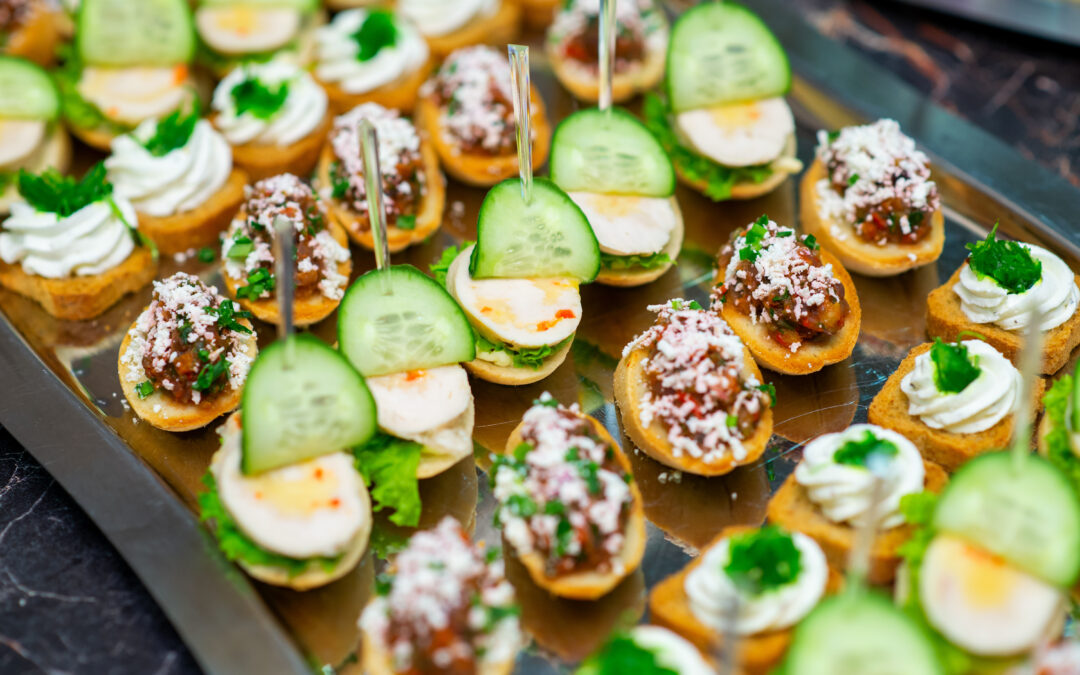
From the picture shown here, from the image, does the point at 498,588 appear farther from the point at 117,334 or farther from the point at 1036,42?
the point at 1036,42

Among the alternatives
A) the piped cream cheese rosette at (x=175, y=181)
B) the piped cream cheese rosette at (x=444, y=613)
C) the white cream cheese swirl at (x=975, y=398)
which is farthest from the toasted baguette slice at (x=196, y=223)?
the white cream cheese swirl at (x=975, y=398)

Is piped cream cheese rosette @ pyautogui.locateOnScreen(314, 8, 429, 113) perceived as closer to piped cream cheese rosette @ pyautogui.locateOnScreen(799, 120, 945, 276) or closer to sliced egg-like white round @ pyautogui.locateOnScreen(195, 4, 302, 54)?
sliced egg-like white round @ pyautogui.locateOnScreen(195, 4, 302, 54)

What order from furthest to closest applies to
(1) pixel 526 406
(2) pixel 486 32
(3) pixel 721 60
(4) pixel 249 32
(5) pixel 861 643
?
1. (2) pixel 486 32
2. (4) pixel 249 32
3. (3) pixel 721 60
4. (1) pixel 526 406
5. (5) pixel 861 643

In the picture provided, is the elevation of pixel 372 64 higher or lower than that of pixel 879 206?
higher

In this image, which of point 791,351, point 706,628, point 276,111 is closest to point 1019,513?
point 706,628

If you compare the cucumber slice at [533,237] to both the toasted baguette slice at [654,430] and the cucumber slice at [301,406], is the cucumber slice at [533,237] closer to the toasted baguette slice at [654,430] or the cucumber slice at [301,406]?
the toasted baguette slice at [654,430]

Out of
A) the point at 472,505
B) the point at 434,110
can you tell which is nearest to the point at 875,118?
the point at 434,110

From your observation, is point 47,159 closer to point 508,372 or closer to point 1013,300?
point 508,372

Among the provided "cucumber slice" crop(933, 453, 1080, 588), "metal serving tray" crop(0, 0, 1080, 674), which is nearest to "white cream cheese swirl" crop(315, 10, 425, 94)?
"metal serving tray" crop(0, 0, 1080, 674)
